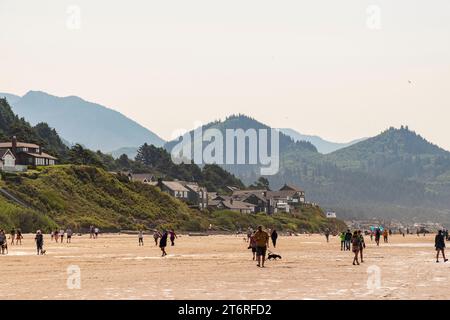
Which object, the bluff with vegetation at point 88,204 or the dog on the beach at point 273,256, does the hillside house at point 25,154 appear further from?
the dog on the beach at point 273,256

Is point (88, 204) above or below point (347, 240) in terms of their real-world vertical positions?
above

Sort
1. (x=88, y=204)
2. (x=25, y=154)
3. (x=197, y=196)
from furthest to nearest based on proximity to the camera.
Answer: (x=197, y=196)
(x=25, y=154)
(x=88, y=204)

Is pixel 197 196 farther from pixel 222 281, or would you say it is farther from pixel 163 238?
pixel 222 281

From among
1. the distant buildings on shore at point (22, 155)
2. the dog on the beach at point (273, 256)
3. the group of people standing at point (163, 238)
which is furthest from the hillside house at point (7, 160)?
the dog on the beach at point (273, 256)

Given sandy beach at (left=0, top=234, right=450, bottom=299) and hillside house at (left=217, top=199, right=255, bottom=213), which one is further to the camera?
hillside house at (left=217, top=199, right=255, bottom=213)

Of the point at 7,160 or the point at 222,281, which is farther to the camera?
the point at 7,160

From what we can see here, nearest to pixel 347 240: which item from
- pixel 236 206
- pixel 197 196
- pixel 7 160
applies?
pixel 7 160

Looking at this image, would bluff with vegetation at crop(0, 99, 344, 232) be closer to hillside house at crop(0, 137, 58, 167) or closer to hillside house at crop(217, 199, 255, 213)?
hillside house at crop(0, 137, 58, 167)

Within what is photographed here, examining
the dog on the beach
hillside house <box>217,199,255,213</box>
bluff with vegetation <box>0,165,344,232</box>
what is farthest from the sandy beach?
hillside house <box>217,199,255,213</box>

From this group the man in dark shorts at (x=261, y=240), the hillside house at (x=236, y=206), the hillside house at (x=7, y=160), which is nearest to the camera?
the man in dark shorts at (x=261, y=240)

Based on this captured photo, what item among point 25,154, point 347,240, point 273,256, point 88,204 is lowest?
point 273,256

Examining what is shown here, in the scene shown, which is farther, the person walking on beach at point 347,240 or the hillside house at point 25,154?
the hillside house at point 25,154

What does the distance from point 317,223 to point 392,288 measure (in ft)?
559
